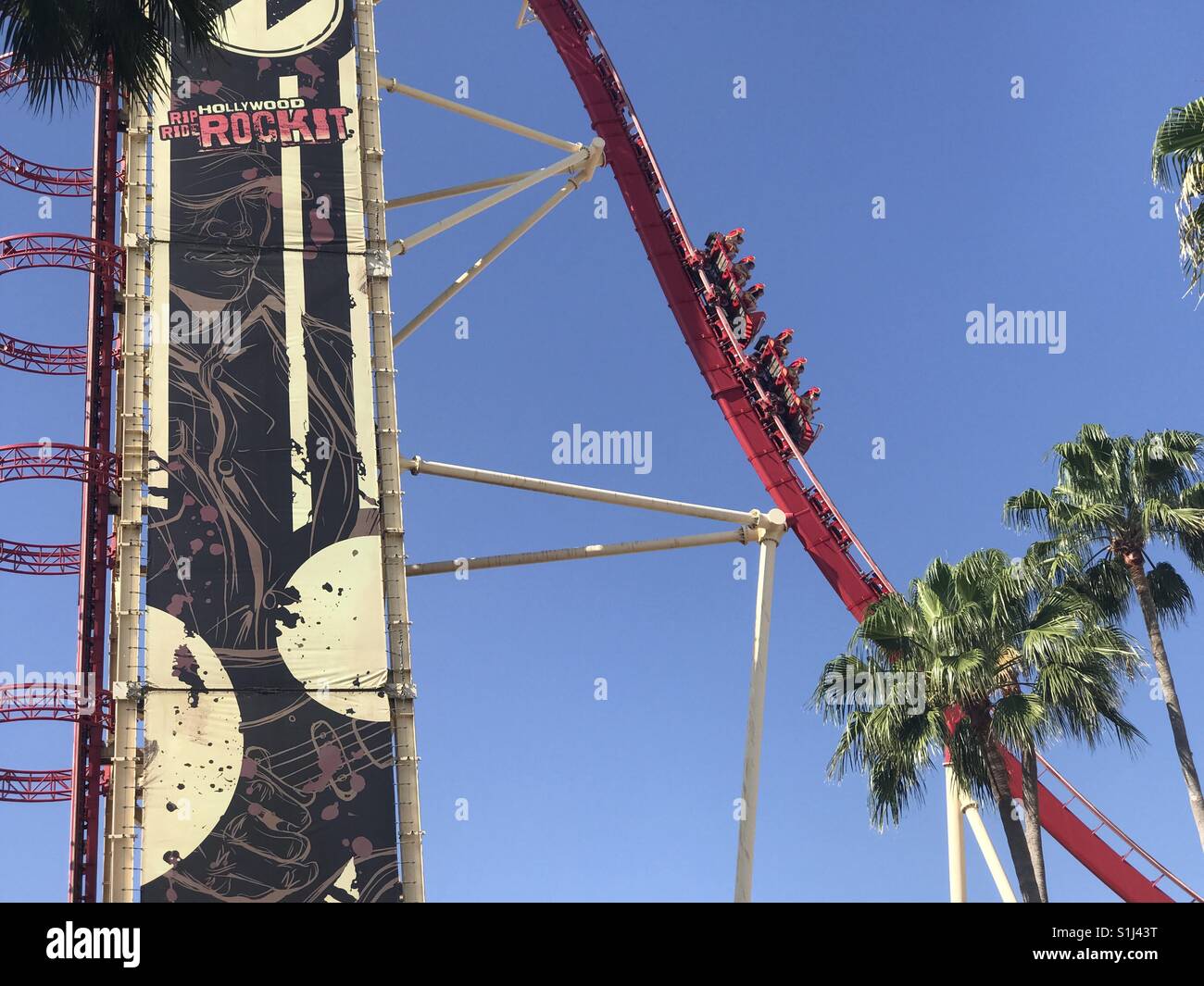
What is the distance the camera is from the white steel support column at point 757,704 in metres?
16.6

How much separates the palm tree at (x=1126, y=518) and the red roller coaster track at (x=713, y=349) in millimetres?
5896

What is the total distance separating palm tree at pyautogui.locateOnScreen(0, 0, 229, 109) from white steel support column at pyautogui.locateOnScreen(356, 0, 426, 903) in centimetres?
766

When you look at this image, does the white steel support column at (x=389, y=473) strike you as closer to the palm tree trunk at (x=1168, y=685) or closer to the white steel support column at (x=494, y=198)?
the white steel support column at (x=494, y=198)

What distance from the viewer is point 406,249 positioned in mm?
19562

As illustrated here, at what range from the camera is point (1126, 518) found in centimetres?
2420

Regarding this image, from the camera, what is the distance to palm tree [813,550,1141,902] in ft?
65.7

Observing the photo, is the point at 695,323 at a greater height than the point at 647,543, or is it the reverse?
the point at 695,323

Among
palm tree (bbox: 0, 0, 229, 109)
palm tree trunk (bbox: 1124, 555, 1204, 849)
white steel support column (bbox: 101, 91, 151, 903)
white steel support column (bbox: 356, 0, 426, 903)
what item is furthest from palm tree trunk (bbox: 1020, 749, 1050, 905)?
palm tree (bbox: 0, 0, 229, 109)

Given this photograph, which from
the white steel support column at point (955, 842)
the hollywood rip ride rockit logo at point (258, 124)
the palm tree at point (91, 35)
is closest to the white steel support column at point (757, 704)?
the white steel support column at point (955, 842)

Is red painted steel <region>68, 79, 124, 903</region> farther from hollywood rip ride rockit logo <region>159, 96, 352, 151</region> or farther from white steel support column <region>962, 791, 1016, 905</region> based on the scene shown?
white steel support column <region>962, 791, 1016, 905</region>

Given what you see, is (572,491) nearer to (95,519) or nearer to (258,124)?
(258,124)
